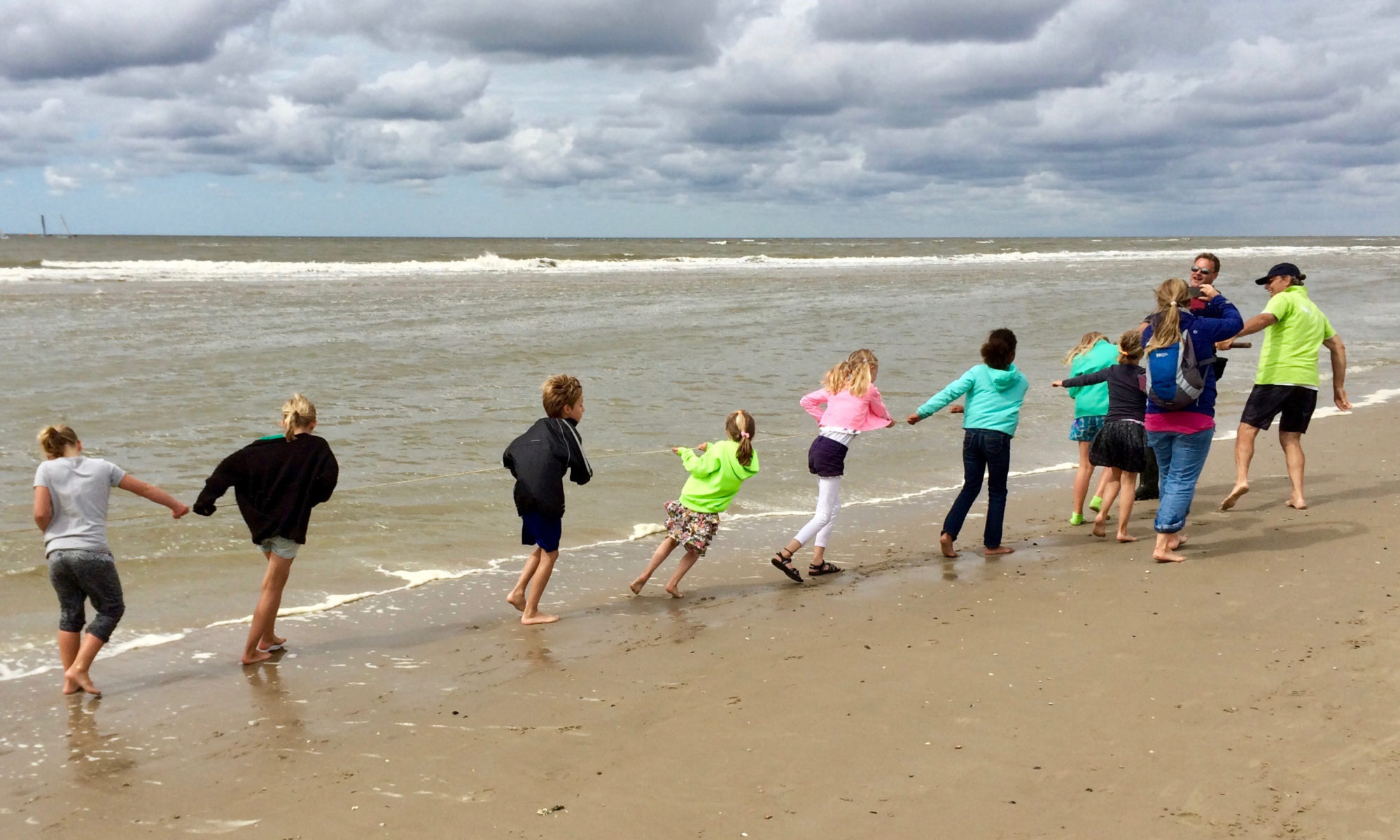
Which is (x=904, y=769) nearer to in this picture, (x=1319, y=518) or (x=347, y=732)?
(x=347, y=732)

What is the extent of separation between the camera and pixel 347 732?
4.89m

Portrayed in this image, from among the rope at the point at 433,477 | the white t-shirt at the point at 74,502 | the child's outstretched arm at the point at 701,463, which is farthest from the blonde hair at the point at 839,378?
the white t-shirt at the point at 74,502

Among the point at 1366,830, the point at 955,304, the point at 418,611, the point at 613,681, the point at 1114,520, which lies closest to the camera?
the point at 1366,830

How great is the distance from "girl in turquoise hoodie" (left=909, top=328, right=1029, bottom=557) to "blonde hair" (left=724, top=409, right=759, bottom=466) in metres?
1.25

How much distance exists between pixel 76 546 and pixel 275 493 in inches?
38.8

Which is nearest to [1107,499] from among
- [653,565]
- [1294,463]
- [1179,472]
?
[1179,472]

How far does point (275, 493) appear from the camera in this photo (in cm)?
602

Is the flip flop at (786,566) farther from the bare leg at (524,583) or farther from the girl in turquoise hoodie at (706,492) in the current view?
the bare leg at (524,583)

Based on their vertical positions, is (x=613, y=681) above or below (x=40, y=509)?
below

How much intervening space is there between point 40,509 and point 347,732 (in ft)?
6.55

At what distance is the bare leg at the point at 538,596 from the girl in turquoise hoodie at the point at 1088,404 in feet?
14.0

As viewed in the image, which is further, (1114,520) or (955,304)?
(955,304)

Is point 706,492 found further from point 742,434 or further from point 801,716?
point 801,716

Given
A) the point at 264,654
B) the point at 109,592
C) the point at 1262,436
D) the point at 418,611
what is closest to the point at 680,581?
the point at 418,611
